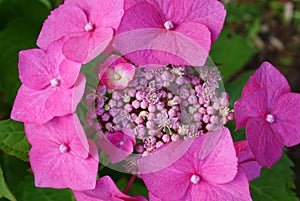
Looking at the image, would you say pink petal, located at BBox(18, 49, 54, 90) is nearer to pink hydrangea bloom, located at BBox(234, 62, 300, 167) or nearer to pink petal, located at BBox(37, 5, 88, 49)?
pink petal, located at BBox(37, 5, 88, 49)

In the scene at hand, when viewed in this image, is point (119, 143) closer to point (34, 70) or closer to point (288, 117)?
point (34, 70)

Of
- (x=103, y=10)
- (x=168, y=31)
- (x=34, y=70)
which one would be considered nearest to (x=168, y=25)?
(x=168, y=31)

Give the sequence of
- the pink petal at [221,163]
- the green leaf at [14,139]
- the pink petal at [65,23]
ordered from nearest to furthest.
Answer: the pink petal at [221,163]
the pink petal at [65,23]
the green leaf at [14,139]

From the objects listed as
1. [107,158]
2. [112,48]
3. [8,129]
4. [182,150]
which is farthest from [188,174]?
[8,129]

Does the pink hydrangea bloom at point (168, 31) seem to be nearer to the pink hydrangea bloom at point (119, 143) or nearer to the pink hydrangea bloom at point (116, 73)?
the pink hydrangea bloom at point (116, 73)

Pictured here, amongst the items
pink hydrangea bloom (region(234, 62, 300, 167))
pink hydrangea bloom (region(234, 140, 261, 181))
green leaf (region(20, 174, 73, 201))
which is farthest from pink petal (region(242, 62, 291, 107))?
green leaf (region(20, 174, 73, 201))

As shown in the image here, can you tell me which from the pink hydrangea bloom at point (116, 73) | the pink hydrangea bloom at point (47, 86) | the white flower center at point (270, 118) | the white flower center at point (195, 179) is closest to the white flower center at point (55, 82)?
the pink hydrangea bloom at point (47, 86)
